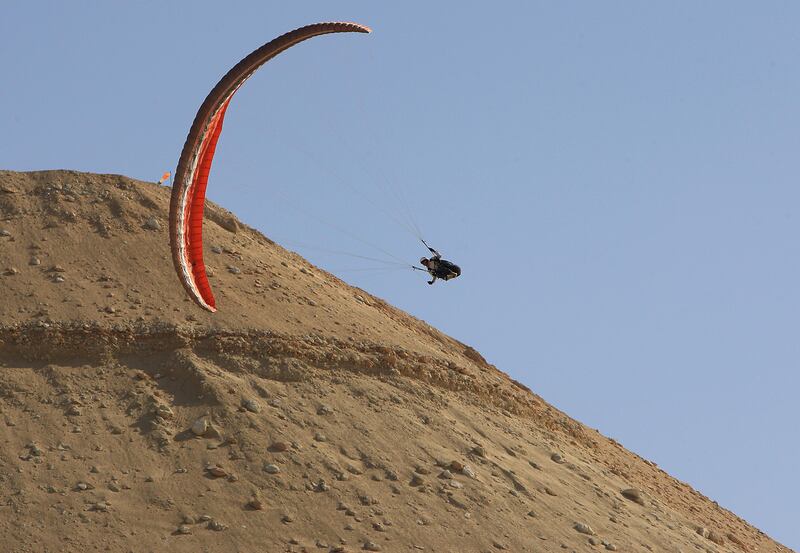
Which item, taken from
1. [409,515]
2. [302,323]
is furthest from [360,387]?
[409,515]

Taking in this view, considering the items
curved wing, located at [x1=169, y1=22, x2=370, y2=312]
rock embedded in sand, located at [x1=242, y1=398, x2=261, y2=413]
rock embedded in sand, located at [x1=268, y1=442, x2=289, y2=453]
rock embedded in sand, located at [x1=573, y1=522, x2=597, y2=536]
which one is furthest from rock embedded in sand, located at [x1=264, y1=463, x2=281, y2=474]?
rock embedded in sand, located at [x1=573, y1=522, x2=597, y2=536]

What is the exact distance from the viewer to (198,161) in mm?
31812

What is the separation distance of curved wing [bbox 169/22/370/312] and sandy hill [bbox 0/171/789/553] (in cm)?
155

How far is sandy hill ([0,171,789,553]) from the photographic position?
93.6ft

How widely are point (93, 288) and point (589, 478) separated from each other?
11.2m

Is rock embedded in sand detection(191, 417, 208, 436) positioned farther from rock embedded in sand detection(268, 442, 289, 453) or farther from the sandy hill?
rock embedded in sand detection(268, 442, 289, 453)

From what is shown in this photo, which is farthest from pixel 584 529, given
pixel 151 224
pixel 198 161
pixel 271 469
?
pixel 151 224

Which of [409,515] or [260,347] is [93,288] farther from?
[409,515]

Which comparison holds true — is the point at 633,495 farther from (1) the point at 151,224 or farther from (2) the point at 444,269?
(1) the point at 151,224

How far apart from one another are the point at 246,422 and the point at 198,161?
5.21 metres

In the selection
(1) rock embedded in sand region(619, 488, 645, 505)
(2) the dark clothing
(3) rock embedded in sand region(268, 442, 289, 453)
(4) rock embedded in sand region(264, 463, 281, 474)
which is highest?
(2) the dark clothing

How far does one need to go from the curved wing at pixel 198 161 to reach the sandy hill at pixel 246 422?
5.09 ft

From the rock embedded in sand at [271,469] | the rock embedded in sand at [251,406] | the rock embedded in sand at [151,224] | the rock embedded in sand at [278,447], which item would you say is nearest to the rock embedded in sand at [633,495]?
the rock embedded in sand at [278,447]

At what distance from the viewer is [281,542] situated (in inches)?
1096
